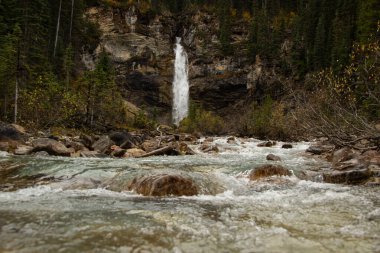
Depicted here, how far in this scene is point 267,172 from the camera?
13.5 metres

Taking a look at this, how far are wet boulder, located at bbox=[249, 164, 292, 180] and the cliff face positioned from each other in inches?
2086

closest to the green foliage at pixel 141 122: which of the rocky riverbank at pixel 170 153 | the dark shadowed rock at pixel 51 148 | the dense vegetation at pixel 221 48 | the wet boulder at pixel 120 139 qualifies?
the dense vegetation at pixel 221 48

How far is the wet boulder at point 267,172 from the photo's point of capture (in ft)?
44.0

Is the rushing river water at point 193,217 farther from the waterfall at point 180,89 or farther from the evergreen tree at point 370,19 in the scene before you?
the waterfall at point 180,89

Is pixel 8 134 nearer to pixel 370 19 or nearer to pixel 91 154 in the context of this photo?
pixel 91 154

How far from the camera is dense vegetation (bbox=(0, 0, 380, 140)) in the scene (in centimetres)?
2936

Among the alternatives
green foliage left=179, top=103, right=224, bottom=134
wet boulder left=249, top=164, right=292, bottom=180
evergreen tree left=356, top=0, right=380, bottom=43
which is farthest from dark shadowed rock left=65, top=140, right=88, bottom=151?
evergreen tree left=356, top=0, right=380, bottom=43

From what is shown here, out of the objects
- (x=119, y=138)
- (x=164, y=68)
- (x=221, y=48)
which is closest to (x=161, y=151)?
(x=119, y=138)

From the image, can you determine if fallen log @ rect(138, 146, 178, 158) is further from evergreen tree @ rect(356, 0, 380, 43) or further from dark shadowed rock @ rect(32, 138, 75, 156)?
evergreen tree @ rect(356, 0, 380, 43)

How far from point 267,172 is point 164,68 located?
194 feet

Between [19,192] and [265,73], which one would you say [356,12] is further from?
[19,192]

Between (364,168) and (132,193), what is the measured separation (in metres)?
8.71

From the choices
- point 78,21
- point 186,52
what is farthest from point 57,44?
point 186,52

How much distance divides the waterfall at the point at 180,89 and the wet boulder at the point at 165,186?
55680mm
